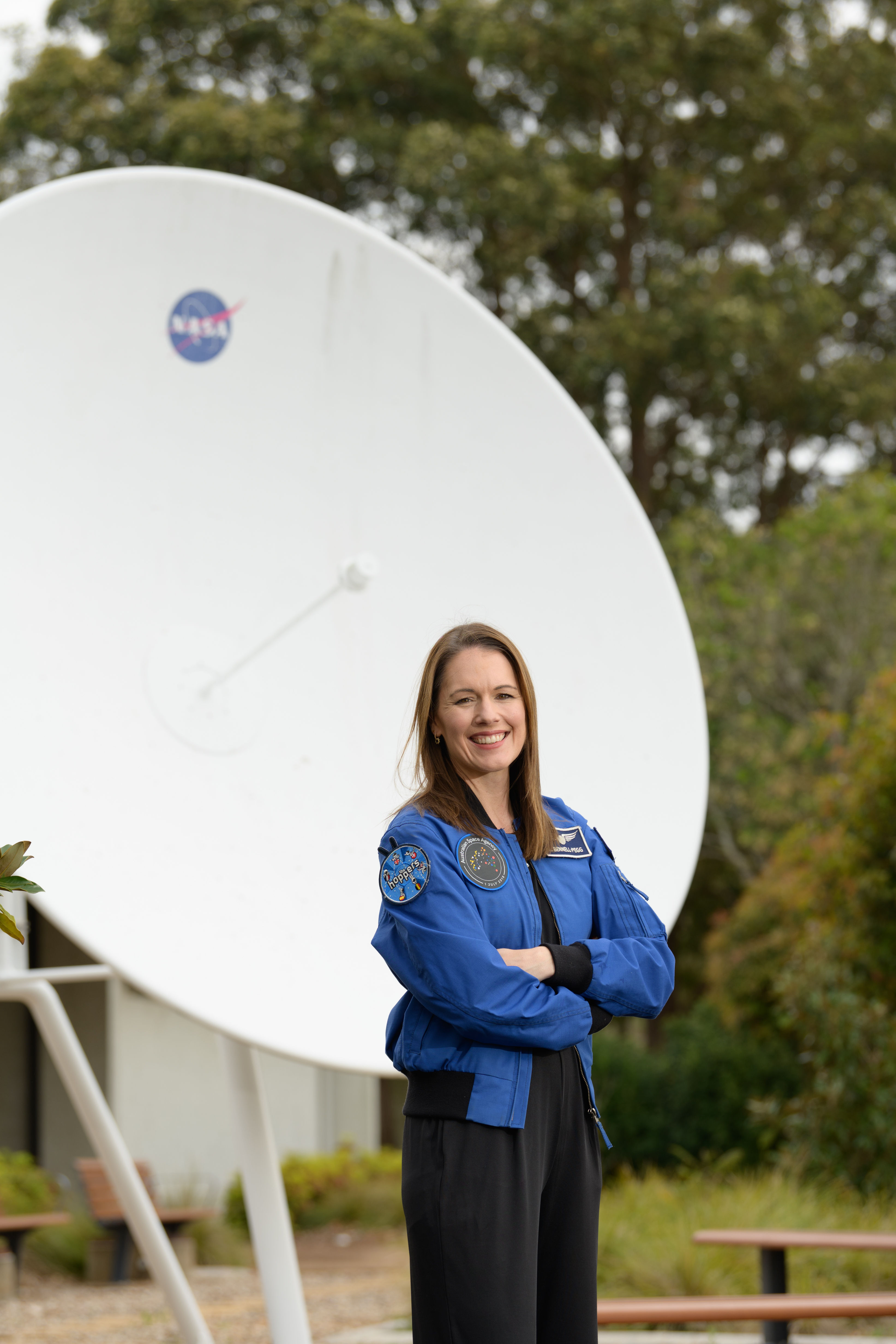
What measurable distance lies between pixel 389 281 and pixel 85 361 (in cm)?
99

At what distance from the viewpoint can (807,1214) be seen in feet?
22.9

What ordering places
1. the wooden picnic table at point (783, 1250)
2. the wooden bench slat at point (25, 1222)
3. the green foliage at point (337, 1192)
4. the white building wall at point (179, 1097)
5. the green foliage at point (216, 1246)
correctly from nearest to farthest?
the wooden picnic table at point (783, 1250) → the wooden bench slat at point (25, 1222) → the green foliage at point (216, 1246) → the green foliage at point (337, 1192) → the white building wall at point (179, 1097)

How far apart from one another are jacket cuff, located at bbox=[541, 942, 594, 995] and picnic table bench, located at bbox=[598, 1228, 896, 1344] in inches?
70.4

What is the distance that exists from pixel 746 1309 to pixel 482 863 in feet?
8.35

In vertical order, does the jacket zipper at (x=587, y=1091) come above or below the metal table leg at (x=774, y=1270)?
above

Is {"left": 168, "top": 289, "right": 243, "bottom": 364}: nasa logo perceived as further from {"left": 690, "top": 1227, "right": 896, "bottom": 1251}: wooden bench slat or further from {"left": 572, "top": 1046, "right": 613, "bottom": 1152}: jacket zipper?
{"left": 690, "top": 1227, "right": 896, "bottom": 1251}: wooden bench slat

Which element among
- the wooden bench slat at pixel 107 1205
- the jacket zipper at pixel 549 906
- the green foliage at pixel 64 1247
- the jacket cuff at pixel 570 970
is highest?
the jacket zipper at pixel 549 906

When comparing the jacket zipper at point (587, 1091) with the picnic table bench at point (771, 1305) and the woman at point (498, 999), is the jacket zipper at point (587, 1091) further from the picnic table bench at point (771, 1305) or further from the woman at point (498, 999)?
the picnic table bench at point (771, 1305)

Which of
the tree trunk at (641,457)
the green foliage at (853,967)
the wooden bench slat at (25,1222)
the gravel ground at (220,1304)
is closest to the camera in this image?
the gravel ground at (220,1304)

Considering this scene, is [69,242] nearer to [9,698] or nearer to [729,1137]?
[9,698]

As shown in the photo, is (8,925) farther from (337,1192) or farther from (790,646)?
(790,646)

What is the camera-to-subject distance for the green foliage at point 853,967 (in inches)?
289

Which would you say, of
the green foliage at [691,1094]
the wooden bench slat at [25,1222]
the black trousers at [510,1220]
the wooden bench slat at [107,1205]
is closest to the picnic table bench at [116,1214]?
the wooden bench slat at [107,1205]

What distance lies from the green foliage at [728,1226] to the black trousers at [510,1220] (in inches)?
159
